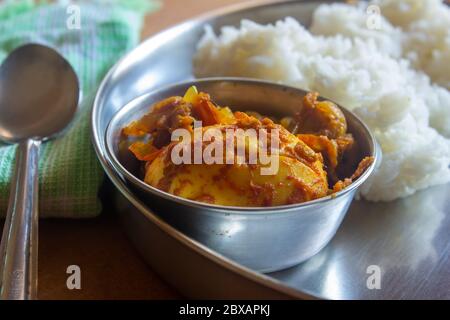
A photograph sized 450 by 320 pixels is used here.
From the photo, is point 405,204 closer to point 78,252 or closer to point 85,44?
point 78,252

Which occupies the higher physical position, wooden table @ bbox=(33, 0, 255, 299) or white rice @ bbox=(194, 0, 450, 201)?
white rice @ bbox=(194, 0, 450, 201)

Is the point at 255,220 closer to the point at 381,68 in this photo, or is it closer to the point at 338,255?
the point at 338,255

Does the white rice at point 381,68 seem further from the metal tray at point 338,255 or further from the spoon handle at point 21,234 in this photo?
the spoon handle at point 21,234

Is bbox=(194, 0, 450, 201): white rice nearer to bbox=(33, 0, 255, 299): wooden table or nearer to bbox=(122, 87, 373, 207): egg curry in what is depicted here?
bbox=(122, 87, 373, 207): egg curry

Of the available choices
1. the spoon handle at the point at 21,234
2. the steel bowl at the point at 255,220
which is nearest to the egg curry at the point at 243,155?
the steel bowl at the point at 255,220

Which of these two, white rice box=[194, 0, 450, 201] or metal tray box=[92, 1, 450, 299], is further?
white rice box=[194, 0, 450, 201]

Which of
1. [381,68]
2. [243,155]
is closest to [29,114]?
[243,155]

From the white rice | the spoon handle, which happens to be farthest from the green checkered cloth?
the white rice

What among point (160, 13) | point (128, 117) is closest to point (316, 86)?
point (128, 117)
